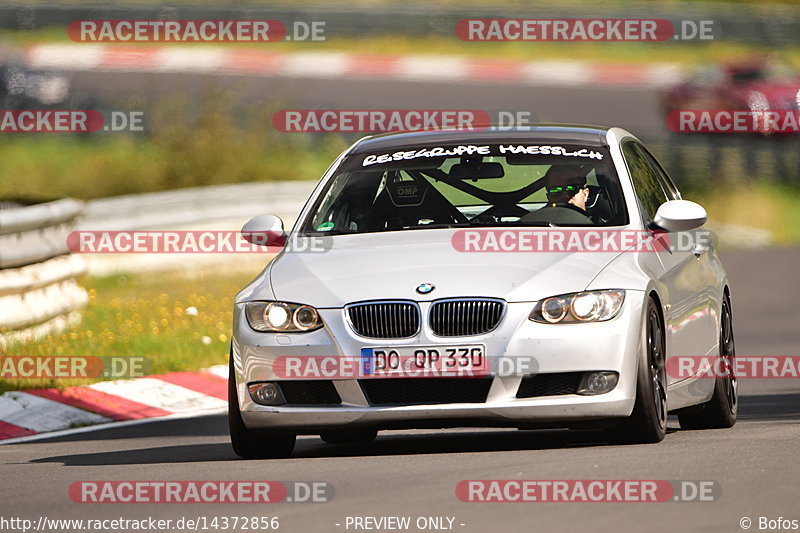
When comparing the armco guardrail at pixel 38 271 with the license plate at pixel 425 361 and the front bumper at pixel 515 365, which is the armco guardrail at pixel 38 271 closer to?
the front bumper at pixel 515 365

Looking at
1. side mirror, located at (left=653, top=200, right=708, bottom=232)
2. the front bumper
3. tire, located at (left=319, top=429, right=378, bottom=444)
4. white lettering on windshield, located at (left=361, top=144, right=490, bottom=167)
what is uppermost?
white lettering on windshield, located at (left=361, top=144, right=490, bottom=167)

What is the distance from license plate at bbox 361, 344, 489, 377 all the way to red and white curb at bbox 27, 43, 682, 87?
92.4ft

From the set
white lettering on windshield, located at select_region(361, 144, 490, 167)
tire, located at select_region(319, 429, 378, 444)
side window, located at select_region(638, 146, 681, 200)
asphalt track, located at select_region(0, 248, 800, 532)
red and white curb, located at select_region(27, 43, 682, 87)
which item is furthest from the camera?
red and white curb, located at select_region(27, 43, 682, 87)

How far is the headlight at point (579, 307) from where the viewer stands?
28.1 feet

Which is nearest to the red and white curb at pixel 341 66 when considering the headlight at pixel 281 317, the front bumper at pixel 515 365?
the headlight at pixel 281 317

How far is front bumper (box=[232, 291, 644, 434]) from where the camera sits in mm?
8484

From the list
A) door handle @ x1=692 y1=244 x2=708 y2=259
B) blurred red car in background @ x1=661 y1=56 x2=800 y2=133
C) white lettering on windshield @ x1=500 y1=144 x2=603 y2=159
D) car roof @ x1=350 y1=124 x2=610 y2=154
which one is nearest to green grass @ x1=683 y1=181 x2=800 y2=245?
blurred red car in background @ x1=661 y1=56 x2=800 y2=133

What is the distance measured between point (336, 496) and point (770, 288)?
1403 centimetres

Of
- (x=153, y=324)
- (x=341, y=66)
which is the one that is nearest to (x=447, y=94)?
(x=341, y=66)

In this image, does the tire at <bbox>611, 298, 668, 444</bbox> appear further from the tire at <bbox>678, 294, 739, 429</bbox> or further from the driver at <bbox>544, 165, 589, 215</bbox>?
the tire at <bbox>678, 294, 739, 429</bbox>

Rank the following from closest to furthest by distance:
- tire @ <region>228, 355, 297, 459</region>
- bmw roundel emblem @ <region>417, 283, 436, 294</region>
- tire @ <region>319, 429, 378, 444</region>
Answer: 1. bmw roundel emblem @ <region>417, 283, 436, 294</region>
2. tire @ <region>228, 355, 297, 459</region>
3. tire @ <region>319, 429, 378, 444</region>

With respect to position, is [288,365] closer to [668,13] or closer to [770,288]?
[770,288]

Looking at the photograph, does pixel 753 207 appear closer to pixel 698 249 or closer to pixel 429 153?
pixel 698 249

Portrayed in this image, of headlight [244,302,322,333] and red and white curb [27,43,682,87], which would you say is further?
red and white curb [27,43,682,87]
